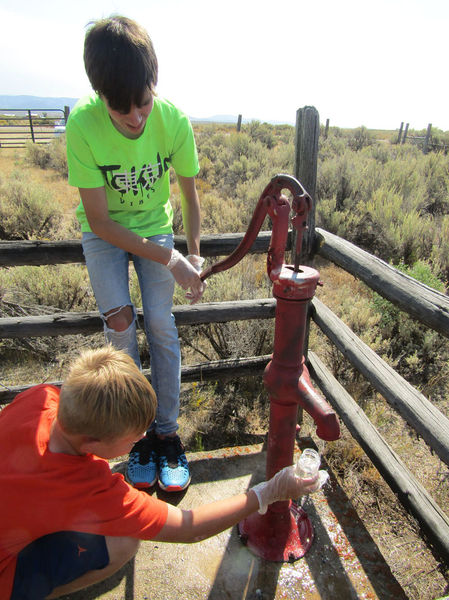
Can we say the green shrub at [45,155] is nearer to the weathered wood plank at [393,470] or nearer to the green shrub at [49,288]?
the green shrub at [49,288]

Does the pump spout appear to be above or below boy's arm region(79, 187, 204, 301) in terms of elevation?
below

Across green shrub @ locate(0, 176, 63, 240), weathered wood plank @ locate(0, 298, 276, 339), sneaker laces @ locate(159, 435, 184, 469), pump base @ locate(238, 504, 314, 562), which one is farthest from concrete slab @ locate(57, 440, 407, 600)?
green shrub @ locate(0, 176, 63, 240)

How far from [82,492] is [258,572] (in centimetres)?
86

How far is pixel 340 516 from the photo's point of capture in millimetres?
1786

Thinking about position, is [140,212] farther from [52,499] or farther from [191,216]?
[52,499]

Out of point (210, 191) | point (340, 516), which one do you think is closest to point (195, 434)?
point (340, 516)

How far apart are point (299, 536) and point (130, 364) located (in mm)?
1074

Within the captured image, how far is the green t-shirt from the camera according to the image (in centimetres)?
152

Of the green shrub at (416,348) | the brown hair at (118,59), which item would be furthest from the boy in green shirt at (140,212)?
the green shrub at (416,348)

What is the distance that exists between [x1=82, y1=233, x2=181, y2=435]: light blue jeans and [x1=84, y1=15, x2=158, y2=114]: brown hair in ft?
2.07

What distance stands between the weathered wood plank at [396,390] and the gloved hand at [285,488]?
0.52m

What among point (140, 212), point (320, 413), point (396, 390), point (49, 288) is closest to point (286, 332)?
point (320, 413)

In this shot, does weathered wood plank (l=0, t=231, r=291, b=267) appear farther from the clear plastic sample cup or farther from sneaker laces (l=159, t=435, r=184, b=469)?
the clear plastic sample cup

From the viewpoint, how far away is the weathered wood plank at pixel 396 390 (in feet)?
4.83
